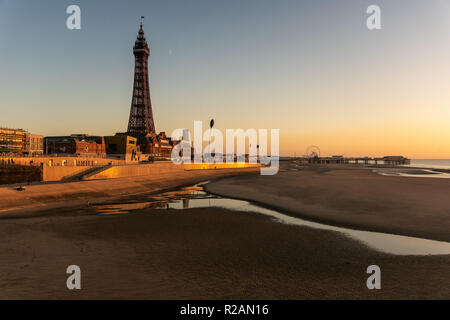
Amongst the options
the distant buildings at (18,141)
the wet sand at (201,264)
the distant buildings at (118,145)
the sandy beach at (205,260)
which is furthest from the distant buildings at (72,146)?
the wet sand at (201,264)

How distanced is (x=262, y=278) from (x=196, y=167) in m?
61.3

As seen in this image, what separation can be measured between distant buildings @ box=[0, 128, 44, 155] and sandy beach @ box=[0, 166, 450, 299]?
102618 millimetres

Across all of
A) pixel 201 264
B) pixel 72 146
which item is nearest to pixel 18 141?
pixel 72 146

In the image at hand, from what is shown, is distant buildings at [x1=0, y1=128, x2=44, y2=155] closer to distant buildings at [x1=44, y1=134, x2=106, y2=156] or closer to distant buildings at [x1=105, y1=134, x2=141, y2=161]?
distant buildings at [x1=44, y1=134, x2=106, y2=156]

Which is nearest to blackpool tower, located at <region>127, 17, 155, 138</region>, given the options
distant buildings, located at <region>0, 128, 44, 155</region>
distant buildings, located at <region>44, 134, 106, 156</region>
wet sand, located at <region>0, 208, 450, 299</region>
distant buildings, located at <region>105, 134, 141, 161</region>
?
distant buildings, located at <region>105, 134, 141, 161</region>

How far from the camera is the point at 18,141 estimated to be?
106m

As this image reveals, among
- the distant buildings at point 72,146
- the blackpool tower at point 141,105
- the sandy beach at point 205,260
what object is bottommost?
the sandy beach at point 205,260

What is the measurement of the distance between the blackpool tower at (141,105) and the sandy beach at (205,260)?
341ft

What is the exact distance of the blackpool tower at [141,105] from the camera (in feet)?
377

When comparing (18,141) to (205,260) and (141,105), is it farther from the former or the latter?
(205,260)

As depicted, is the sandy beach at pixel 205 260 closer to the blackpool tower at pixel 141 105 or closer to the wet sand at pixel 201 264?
the wet sand at pixel 201 264

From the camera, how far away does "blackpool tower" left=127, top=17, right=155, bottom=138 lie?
115 metres
